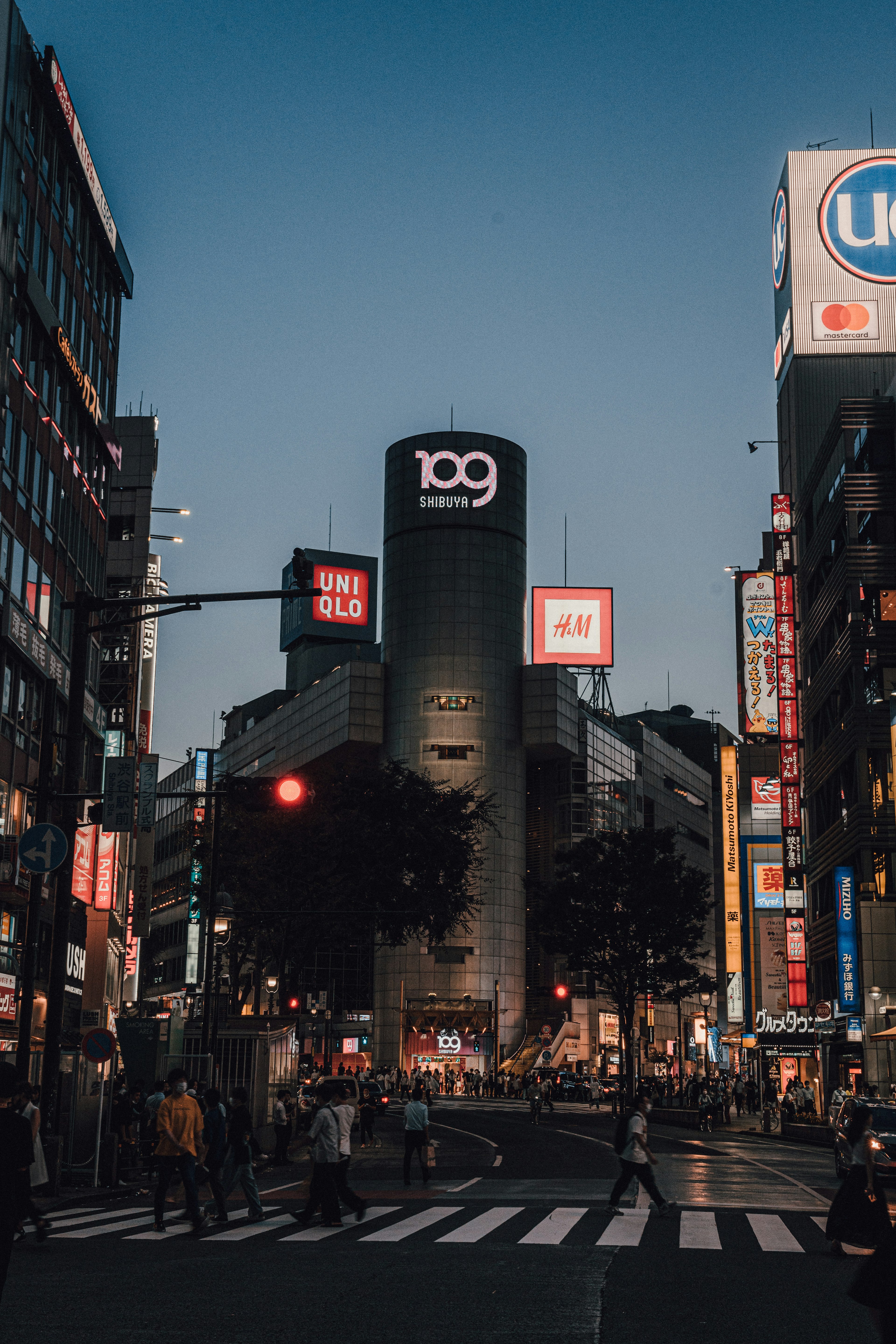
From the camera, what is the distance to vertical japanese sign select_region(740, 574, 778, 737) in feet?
252

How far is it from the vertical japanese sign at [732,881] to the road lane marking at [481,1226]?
77313mm

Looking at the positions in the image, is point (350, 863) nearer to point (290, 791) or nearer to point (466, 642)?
point (290, 791)

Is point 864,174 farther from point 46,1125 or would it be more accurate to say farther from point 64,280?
point 46,1125

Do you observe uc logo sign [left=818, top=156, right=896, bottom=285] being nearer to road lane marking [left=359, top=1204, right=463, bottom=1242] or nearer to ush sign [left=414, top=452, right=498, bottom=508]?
ush sign [left=414, top=452, right=498, bottom=508]

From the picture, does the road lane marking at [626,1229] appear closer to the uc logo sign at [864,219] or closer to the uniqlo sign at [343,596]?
the uc logo sign at [864,219]

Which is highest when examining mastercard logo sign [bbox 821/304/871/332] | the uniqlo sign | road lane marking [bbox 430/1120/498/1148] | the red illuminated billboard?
the uniqlo sign

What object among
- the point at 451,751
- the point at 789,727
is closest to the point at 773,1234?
the point at 789,727

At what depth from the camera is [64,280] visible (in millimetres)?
46844

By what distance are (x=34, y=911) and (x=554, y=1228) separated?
11.3 m

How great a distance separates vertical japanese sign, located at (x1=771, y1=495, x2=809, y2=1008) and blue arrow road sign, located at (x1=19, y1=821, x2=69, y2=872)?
53396mm

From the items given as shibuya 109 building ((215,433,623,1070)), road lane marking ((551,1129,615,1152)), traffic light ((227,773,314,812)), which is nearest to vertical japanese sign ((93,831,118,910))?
traffic light ((227,773,314,812))

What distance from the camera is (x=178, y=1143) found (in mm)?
18375

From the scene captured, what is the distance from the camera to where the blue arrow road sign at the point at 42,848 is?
21.3 meters

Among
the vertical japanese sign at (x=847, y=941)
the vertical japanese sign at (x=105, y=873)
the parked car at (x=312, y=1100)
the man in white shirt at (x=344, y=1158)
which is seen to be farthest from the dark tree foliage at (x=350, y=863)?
the man in white shirt at (x=344, y=1158)
